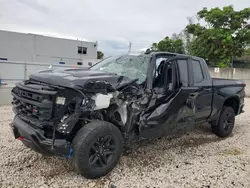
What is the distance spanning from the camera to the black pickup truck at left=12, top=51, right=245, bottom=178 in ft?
9.36

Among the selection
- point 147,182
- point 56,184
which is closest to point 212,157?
point 147,182

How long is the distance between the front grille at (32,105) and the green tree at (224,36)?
49.1 ft

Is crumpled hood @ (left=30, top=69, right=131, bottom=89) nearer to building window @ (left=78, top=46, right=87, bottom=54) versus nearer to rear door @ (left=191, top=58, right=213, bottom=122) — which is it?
rear door @ (left=191, top=58, right=213, bottom=122)

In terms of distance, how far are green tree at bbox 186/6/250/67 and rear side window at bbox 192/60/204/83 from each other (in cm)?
1220

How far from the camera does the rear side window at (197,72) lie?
4466mm

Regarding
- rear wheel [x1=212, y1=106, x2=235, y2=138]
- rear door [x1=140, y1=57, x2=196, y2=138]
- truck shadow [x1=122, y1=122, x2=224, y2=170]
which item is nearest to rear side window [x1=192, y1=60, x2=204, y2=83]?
rear door [x1=140, y1=57, x2=196, y2=138]

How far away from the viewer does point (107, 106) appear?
124 inches

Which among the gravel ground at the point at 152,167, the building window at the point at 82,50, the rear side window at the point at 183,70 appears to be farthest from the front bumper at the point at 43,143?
the building window at the point at 82,50

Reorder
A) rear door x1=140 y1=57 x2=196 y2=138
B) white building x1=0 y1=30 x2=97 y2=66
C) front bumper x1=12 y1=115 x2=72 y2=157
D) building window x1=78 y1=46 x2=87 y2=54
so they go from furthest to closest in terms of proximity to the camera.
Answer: building window x1=78 y1=46 x2=87 y2=54 → white building x1=0 y1=30 x2=97 y2=66 → rear door x1=140 y1=57 x2=196 y2=138 → front bumper x1=12 y1=115 x2=72 y2=157

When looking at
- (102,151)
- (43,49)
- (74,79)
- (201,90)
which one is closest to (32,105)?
(74,79)

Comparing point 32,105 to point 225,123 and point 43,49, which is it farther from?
point 43,49

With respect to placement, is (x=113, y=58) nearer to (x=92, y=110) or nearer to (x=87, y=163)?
(x=92, y=110)

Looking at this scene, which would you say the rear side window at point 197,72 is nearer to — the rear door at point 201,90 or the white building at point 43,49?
the rear door at point 201,90

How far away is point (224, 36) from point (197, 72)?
12.6m
